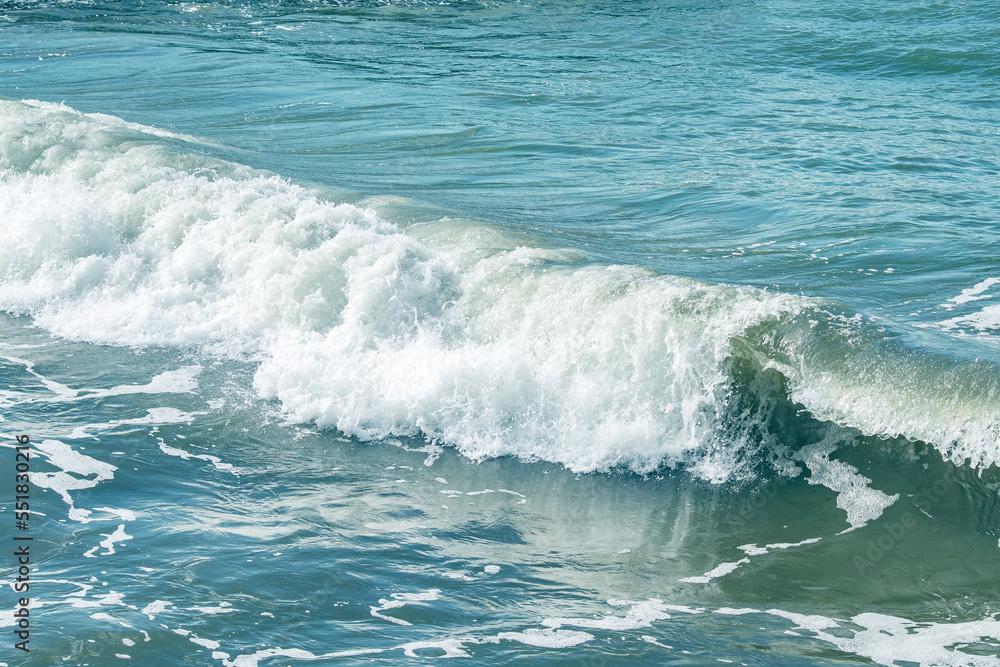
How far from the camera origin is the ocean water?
4766 millimetres

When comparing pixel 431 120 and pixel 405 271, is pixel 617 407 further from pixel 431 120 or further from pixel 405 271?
pixel 431 120

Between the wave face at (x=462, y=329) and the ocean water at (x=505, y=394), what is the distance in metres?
0.03

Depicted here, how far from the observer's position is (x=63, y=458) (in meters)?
6.26

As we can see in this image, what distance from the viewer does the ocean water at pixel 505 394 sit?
477 centimetres

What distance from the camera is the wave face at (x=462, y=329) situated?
648cm

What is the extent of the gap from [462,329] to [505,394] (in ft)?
3.55

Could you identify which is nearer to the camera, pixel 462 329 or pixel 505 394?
pixel 505 394

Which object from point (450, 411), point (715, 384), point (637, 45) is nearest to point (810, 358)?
point (715, 384)

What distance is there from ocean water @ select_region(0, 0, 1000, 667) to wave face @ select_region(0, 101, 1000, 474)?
3cm

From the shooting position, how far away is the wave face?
21.3ft

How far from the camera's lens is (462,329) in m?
7.87

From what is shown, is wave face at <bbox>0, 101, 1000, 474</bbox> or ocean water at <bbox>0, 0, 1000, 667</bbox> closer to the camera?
ocean water at <bbox>0, 0, 1000, 667</bbox>

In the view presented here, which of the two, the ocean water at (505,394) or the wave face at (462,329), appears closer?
the ocean water at (505,394)

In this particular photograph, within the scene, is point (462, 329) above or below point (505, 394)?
above
